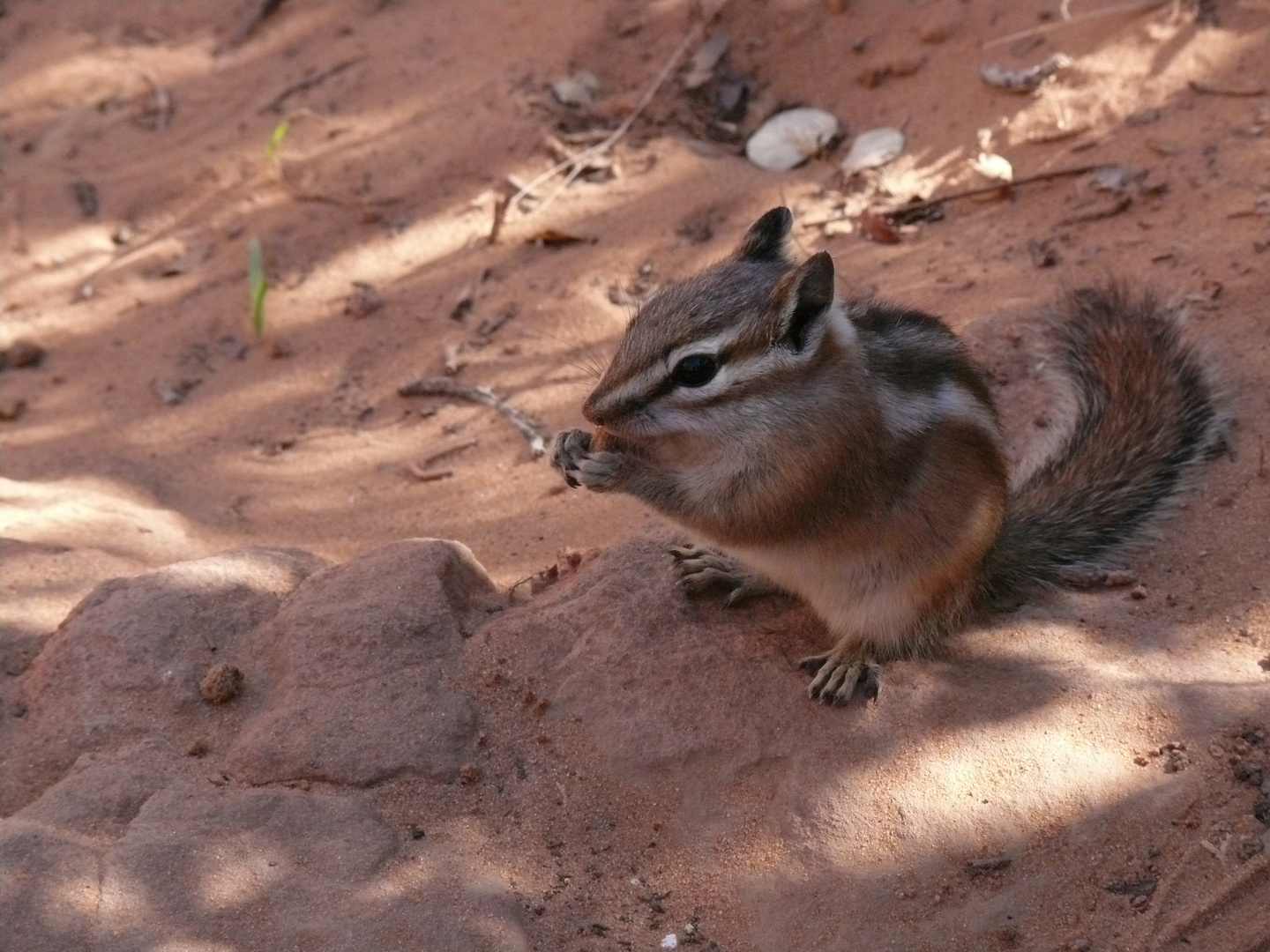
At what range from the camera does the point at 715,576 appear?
3.45 meters

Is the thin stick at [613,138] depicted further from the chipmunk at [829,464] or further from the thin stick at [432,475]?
the chipmunk at [829,464]

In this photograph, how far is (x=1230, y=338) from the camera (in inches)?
159

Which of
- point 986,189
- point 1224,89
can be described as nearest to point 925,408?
point 986,189

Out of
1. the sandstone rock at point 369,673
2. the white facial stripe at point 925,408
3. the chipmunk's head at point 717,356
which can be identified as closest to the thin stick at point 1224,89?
the white facial stripe at point 925,408

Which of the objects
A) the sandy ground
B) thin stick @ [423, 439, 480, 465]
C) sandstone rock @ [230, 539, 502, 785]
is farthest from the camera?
thin stick @ [423, 439, 480, 465]

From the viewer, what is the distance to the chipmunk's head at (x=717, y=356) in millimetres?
2953

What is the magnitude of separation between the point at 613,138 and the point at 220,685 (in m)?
3.56

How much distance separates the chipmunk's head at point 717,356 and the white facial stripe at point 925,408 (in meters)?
0.24

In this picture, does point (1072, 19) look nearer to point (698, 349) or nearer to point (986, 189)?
point (986, 189)

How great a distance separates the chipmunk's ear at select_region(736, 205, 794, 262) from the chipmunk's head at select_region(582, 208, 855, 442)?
0.32 meters

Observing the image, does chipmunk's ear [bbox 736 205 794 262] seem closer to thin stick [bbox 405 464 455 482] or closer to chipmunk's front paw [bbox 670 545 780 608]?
chipmunk's front paw [bbox 670 545 780 608]

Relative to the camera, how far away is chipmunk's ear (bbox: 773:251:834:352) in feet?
9.48

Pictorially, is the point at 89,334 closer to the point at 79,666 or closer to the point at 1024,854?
the point at 79,666

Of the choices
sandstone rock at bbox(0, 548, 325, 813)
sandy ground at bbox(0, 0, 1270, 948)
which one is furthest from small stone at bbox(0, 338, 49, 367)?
sandstone rock at bbox(0, 548, 325, 813)
